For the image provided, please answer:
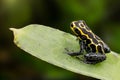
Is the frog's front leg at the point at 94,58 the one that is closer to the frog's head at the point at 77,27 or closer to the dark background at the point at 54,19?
the frog's head at the point at 77,27

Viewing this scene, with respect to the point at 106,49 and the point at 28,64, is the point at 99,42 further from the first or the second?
the point at 28,64

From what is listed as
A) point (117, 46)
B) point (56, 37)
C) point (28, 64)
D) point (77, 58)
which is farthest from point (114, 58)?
point (28, 64)

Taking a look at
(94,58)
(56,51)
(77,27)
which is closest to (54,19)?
(77,27)

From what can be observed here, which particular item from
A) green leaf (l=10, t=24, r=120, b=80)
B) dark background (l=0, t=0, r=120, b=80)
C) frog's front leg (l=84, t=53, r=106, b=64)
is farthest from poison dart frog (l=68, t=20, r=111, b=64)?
dark background (l=0, t=0, r=120, b=80)

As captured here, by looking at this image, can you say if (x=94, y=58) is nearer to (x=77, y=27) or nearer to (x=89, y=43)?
(x=89, y=43)

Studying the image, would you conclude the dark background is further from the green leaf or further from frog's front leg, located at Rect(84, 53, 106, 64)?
the green leaf

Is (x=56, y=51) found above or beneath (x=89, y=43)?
above

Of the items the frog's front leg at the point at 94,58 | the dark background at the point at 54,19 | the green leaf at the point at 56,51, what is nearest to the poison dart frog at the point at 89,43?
the frog's front leg at the point at 94,58
